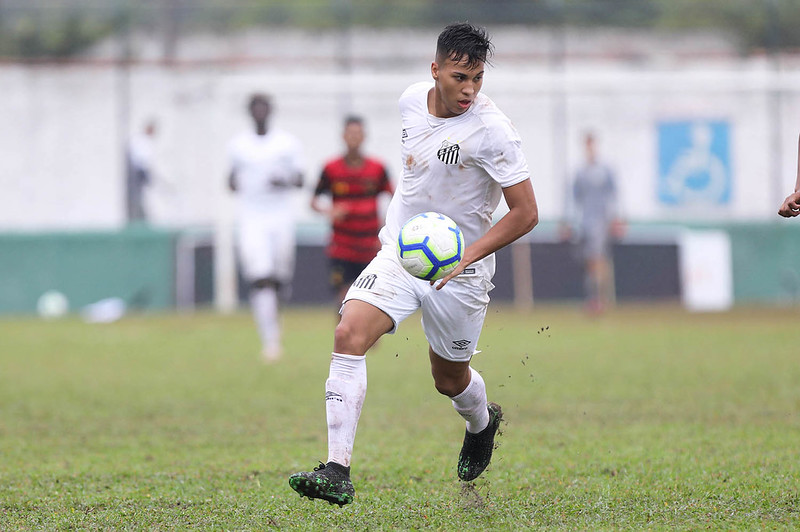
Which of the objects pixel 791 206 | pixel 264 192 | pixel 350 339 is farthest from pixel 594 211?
pixel 350 339

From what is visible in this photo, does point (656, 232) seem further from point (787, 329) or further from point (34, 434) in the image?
point (34, 434)

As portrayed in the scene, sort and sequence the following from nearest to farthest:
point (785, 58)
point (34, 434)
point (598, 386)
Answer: point (34, 434) → point (598, 386) → point (785, 58)

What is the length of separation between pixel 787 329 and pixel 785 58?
8.42 metres

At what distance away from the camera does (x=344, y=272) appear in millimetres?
13031

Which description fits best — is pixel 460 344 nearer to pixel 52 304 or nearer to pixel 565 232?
pixel 565 232

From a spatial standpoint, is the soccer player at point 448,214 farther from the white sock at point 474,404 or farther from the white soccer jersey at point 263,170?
the white soccer jersey at point 263,170

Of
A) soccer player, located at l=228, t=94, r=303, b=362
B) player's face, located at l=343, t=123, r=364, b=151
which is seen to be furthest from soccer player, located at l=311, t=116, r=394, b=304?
soccer player, located at l=228, t=94, r=303, b=362

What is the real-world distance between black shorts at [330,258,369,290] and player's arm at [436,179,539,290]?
728 centimetres

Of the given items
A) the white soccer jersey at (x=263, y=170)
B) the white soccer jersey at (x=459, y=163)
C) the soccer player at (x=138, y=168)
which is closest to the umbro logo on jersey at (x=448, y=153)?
the white soccer jersey at (x=459, y=163)

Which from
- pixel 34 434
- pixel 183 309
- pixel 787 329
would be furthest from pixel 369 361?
pixel 183 309

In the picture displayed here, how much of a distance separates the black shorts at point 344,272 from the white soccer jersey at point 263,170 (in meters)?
1.15

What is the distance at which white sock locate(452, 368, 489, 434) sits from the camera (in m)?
6.31

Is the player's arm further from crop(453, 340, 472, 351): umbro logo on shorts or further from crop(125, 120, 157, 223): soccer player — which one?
crop(125, 120, 157, 223): soccer player

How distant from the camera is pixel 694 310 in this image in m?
20.3
